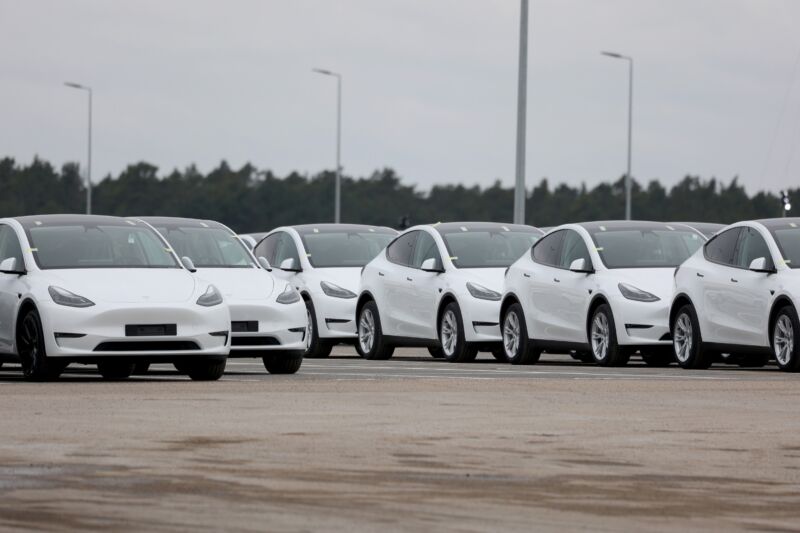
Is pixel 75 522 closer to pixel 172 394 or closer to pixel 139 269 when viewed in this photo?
pixel 172 394

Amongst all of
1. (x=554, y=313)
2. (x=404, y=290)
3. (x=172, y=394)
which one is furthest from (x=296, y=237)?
(x=172, y=394)

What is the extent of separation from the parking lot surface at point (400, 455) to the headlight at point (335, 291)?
9417 millimetres

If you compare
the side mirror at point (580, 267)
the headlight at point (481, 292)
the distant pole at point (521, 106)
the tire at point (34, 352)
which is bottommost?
the tire at point (34, 352)

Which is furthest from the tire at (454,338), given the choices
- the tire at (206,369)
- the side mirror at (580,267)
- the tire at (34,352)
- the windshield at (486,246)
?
the tire at (34,352)

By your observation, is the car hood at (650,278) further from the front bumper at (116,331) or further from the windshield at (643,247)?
the front bumper at (116,331)

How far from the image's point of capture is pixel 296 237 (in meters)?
30.1

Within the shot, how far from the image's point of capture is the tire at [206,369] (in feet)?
66.0

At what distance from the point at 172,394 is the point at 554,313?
8578 mm

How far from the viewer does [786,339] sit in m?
22.1

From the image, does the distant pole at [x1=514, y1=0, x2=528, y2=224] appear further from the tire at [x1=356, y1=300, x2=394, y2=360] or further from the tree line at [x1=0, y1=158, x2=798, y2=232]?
the tree line at [x1=0, y1=158, x2=798, y2=232]

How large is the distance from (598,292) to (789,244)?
100 inches

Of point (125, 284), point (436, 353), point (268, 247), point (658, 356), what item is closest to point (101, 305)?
point (125, 284)

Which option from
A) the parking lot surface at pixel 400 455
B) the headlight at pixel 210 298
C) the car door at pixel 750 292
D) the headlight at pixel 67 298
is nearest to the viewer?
the parking lot surface at pixel 400 455

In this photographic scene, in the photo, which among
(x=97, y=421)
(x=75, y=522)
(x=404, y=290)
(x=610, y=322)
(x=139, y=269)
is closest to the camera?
(x=75, y=522)
